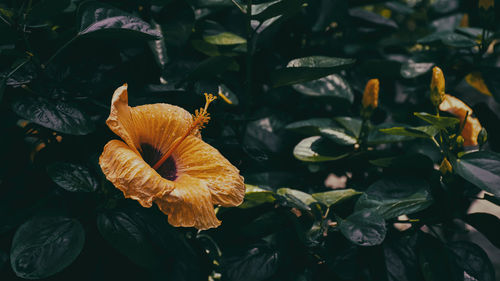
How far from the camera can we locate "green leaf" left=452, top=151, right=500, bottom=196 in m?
1.00

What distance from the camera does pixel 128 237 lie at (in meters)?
0.94

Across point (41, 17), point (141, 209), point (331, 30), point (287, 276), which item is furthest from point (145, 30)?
point (331, 30)

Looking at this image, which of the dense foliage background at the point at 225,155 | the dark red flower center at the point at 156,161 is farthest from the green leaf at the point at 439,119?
the dark red flower center at the point at 156,161

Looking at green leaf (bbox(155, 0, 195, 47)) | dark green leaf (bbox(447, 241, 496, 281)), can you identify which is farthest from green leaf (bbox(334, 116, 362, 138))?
green leaf (bbox(155, 0, 195, 47))

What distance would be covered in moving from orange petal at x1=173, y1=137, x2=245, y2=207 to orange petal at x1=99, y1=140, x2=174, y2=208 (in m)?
0.12

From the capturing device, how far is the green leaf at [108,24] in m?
0.95

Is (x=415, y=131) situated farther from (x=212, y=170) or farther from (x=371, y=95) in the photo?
(x=212, y=170)

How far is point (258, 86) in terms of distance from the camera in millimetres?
1381

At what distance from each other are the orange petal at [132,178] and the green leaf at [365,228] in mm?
402

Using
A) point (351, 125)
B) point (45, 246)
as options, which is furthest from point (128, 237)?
point (351, 125)

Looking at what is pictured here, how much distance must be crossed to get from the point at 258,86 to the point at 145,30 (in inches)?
19.9

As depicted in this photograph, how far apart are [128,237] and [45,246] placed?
6.5 inches

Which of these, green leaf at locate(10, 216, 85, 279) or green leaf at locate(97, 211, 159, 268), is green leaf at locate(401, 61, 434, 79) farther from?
green leaf at locate(10, 216, 85, 279)

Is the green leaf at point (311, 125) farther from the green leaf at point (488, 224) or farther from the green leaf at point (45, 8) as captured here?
the green leaf at point (45, 8)
